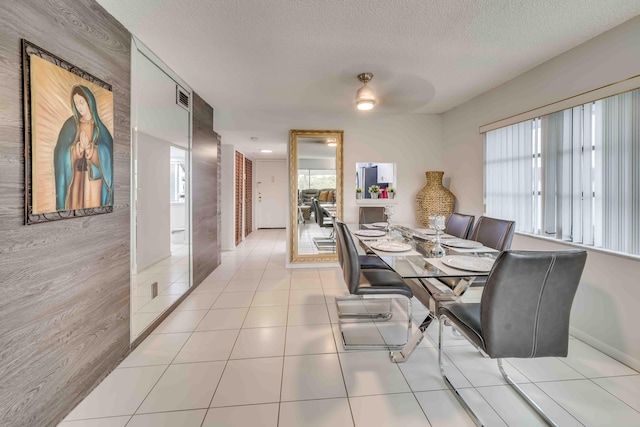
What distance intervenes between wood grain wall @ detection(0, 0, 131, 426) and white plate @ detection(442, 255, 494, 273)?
213 cm

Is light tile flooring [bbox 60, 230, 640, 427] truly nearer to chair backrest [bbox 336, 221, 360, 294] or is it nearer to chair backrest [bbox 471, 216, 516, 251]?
chair backrest [bbox 336, 221, 360, 294]

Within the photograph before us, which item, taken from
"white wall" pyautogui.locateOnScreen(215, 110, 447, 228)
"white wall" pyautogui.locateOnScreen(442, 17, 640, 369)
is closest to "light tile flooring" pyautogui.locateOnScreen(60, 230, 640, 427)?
"white wall" pyautogui.locateOnScreen(442, 17, 640, 369)

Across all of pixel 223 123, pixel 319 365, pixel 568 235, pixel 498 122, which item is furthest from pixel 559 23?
pixel 223 123

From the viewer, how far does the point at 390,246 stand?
2.19 metres

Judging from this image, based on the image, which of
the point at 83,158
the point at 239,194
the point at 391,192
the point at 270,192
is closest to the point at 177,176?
the point at 83,158

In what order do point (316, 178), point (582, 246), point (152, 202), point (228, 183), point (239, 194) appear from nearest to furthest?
point (582, 246) → point (152, 202) → point (316, 178) → point (228, 183) → point (239, 194)

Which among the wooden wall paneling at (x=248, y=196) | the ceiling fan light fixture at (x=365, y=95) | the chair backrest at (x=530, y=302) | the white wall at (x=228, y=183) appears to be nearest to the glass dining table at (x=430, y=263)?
the chair backrest at (x=530, y=302)

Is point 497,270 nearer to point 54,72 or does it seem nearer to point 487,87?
point 54,72

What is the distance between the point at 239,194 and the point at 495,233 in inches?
198

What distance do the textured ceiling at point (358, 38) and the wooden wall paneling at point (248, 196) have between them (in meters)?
3.57

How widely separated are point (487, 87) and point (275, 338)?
11.3 feet

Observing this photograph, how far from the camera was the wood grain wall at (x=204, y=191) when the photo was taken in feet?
11.2

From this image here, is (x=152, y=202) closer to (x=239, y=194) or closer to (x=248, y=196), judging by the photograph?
(x=239, y=194)

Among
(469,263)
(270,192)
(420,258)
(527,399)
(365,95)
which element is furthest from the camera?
(270,192)
